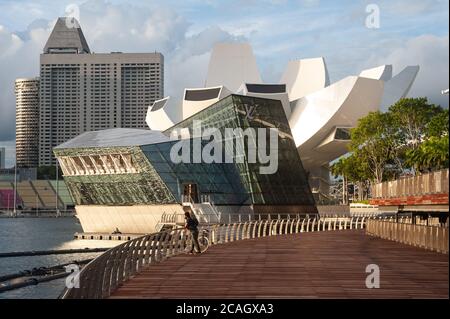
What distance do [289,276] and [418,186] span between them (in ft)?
39.8

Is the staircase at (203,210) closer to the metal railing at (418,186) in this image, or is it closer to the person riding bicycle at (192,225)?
the metal railing at (418,186)

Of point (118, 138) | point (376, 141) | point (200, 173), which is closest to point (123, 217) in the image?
point (118, 138)

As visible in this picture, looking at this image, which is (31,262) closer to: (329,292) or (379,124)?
(329,292)

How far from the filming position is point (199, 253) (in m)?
27.7

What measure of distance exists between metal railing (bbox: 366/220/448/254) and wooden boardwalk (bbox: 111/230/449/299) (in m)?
1.84

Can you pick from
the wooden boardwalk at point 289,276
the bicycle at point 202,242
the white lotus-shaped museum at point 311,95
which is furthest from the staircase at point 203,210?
the wooden boardwalk at point 289,276

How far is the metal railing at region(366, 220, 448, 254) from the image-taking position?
2977 centimetres

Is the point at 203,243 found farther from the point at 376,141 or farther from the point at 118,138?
the point at 376,141

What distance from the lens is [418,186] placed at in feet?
96.0

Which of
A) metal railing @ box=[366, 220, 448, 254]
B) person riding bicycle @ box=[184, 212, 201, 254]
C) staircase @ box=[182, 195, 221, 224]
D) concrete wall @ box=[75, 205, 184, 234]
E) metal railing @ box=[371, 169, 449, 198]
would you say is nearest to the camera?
metal railing @ box=[371, 169, 449, 198]

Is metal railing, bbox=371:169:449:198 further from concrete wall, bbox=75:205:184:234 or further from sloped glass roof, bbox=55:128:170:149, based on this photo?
sloped glass roof, bbox=55:128:170:149

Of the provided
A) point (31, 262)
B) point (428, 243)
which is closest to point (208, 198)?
point (31, 262)

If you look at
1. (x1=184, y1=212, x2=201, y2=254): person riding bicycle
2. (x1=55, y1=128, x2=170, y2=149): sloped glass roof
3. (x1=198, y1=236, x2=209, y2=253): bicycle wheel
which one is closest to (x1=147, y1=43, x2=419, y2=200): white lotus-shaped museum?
(x1=55, y1=128, x2=170, y2=149): sloped glass roof

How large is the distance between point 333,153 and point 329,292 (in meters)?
108
